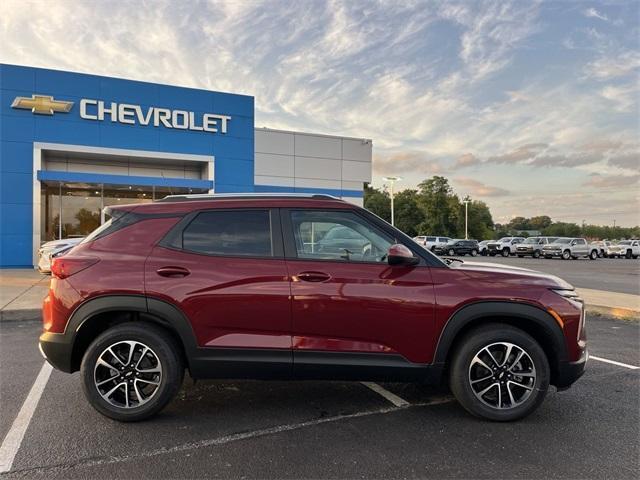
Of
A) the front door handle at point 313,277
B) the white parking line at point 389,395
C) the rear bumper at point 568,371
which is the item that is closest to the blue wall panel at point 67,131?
the white parking line at point 389,395

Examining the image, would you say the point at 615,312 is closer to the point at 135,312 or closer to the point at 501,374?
the point at 501,374

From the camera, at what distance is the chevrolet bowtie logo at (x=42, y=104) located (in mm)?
16673

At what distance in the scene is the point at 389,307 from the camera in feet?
11.8

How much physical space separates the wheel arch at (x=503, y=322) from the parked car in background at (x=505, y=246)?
36923 mm

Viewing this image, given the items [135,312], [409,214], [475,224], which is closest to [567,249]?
[135,312]

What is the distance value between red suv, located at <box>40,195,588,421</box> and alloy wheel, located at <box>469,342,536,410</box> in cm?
1

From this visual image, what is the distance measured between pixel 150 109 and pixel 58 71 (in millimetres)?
3404

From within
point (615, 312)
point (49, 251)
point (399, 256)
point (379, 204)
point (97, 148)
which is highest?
point (379, 204)

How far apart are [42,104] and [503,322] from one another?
60.7 ft

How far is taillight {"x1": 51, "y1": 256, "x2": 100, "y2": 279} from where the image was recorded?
3680 millimetres

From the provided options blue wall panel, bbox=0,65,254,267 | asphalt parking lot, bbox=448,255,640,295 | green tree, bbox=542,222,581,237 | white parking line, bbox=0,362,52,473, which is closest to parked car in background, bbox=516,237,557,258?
asphalt parking lot, bbox=448,255,640,295

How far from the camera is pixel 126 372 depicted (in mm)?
3654

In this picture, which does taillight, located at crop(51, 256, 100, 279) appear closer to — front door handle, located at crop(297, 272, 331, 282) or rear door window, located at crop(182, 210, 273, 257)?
rear door window, located at crop(182, 210, 273, 257)

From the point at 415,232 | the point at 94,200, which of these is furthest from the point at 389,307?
the point at 415,232
